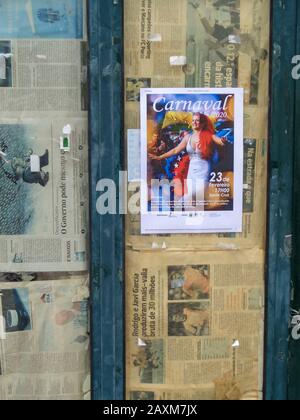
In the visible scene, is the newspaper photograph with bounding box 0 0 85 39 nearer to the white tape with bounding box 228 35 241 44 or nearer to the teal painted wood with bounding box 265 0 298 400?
the white tape with bounding box 228 35 241 44

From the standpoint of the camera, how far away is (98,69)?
1849 mm

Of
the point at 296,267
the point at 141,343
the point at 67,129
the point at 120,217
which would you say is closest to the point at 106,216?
the point at 120,217

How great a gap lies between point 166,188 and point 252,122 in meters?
0.46

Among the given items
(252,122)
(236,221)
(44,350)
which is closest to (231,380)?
(236,221)

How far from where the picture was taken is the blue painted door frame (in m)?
1.85

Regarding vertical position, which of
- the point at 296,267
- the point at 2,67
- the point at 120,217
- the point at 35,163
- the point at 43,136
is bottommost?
the point at 296,267

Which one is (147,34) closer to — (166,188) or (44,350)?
(166,188)

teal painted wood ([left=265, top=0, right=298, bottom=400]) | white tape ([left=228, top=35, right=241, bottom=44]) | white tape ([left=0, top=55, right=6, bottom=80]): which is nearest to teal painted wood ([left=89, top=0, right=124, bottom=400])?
→ white tape ([left=0, top=55, right=6, bottom=80])

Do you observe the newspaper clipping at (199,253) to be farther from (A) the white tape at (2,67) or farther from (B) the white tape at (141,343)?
(A) the white tape at (2,67)

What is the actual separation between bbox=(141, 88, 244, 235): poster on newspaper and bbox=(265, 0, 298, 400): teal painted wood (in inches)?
5.8

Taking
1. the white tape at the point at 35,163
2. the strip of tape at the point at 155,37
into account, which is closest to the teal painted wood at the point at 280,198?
the strip of tape at the point at 155,37

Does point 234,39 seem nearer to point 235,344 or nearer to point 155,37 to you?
point 155,37

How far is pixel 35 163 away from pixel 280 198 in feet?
3.44

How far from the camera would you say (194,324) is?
1985 millimetres
